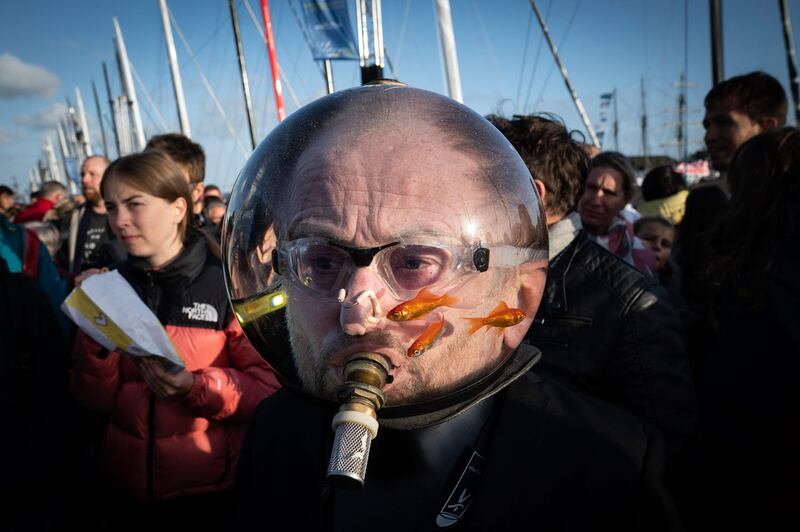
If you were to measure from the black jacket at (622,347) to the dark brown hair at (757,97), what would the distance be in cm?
239

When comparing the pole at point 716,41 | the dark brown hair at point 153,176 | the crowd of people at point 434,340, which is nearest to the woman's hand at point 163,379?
the crowd of people at point 434,340

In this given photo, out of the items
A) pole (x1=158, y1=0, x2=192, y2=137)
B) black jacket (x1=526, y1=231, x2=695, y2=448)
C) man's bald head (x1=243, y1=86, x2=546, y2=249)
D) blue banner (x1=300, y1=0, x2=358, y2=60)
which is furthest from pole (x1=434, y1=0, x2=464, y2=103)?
pole (x1=158, y1=0, x2=192, y2=137)

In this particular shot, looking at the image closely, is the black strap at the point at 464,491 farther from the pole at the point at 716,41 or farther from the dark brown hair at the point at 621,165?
the pole at the point at 716,41

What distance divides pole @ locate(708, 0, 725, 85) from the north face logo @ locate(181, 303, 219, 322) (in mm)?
7561

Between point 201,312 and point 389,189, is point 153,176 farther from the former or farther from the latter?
point 389,189

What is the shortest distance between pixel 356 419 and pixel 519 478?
48 centimetres

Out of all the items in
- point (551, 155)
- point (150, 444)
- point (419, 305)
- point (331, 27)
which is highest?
point (331, 27)

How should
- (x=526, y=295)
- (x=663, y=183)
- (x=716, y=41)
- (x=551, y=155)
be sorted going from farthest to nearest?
(x=716, y=41) < (x=663, y=183) < (x=551, y=155) < (x=526, y=295)

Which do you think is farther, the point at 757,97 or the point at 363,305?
the point at 757,97

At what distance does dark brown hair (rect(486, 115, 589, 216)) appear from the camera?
7.35 feet

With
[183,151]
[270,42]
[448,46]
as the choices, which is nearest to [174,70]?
[270,42]

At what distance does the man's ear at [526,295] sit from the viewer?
0.96m

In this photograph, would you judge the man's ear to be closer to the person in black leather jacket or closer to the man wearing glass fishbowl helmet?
the man wearing glass fishbowl helmet

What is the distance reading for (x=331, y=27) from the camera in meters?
10.1
